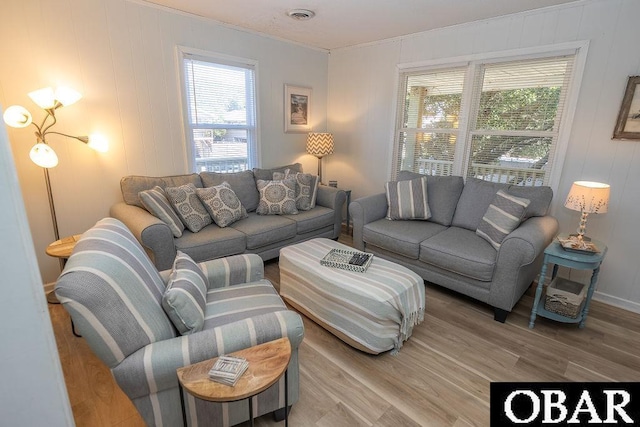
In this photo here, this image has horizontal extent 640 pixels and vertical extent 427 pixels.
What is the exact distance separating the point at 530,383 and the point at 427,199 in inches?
69.2

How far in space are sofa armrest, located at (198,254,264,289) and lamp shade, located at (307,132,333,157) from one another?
2.30 metres

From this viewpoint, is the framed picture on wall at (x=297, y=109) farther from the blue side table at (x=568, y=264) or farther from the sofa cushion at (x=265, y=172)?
the blue side table at (x=568, y=264)

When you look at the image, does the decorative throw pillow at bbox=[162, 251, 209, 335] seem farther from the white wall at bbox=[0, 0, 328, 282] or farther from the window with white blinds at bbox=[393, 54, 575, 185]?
the window with white blinds at bbox=[393, 54, 575, 185]

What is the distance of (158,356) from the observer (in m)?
1.16

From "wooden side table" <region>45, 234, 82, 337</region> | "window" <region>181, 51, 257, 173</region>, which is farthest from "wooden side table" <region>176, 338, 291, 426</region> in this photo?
"window" <region>181, 51, 257, 173</region>

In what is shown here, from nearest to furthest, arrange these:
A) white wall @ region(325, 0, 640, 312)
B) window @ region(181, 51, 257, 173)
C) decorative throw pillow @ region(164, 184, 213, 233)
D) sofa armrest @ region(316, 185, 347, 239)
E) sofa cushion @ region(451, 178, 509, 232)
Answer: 1. white wall @ region(325, 0, 640, 312)
2. decorative throw pillow @ region(164, 184, 213, 233)
3. sofa cushion @ region(451, 178, 509, 232)
4. window @ region(181, 51, 257, 173)
5. sofa armrest @ region(316, 185, 347, 239)

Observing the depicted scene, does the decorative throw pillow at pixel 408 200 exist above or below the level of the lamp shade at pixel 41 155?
below

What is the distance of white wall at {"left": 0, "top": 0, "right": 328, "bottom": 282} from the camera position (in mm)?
2285

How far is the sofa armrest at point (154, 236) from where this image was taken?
2316 mm

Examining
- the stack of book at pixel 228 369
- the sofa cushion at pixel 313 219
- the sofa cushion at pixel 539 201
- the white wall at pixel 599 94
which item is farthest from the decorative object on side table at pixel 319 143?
the stack of book at pixel 228 369

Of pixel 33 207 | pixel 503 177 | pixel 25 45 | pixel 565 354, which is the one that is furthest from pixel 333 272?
pixel 25 45

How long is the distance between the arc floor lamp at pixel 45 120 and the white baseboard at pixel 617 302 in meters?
4.41

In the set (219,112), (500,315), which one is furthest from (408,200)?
(219,112)

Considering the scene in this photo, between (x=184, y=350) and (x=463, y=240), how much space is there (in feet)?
7.45
